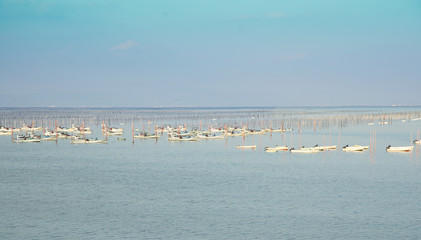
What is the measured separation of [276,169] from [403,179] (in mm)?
14228

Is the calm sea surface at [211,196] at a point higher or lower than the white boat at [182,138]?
lower

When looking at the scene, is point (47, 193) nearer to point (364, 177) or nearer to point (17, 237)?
point (17, 237)

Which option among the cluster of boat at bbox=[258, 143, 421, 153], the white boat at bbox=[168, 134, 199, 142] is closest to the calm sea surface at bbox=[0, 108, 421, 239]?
the cluster of boat at bbox=[258, 143, 421, 153]

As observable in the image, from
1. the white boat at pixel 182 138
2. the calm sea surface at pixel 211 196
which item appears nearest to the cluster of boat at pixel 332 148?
the calm sea surface at pixel 211 196

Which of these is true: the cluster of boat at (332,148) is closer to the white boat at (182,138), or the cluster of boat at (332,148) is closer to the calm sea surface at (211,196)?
the calm sea surface at (211,196)

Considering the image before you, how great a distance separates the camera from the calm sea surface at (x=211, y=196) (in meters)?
31.1

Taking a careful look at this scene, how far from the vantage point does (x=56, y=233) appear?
99.5 feet

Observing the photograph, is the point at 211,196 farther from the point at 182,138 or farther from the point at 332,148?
the point at 182,138

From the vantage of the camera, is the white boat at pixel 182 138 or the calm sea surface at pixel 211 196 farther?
the white boat at pixel 182 138

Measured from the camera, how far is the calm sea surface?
3114cm

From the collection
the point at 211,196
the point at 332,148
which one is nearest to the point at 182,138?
the point at 332,148

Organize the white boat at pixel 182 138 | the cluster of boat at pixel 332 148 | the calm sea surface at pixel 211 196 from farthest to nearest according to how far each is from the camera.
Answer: the white boat at pixel 182 138 → the cluster of boat at pixel 332 148 → the calm sea surface at pixel 211 196

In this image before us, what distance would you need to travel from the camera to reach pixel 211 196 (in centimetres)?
4100

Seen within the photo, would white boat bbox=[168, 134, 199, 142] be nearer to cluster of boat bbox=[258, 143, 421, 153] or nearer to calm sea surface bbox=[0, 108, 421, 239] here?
cluster of boat bbox=[258, 143, 421, 153]
